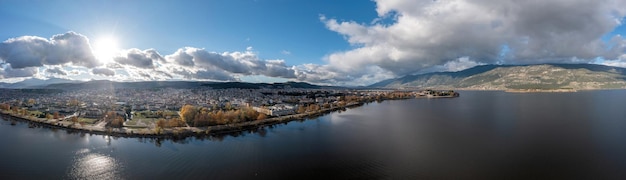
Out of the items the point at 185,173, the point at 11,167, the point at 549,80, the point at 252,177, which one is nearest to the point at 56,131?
the point at 11,167

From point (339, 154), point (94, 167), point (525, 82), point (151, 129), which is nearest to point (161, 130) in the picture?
point (151, 129)

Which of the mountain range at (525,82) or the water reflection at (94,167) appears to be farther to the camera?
the mountain range at (525,82)

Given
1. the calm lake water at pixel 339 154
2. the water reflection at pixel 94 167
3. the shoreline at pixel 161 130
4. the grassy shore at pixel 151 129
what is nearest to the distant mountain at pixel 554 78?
the calm lake water at pixel 339 154

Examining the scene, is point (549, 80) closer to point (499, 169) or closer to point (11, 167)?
point (499, 169)

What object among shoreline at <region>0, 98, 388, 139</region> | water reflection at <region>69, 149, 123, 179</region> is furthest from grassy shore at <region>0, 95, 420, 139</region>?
water reflection at <region>69, 149, 123, 179</region>

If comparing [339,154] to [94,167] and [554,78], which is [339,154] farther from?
[554,78]

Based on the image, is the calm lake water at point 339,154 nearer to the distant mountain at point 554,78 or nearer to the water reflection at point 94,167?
the water reflection at point 94,167

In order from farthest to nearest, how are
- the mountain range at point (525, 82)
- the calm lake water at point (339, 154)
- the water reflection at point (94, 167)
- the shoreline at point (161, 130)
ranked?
1. the mountain range at point (525, 82)
2. the shoreline at point (161, 130)
3. the water reflection at point (94, 167)
4. the calm lake water at point (339, 154)
